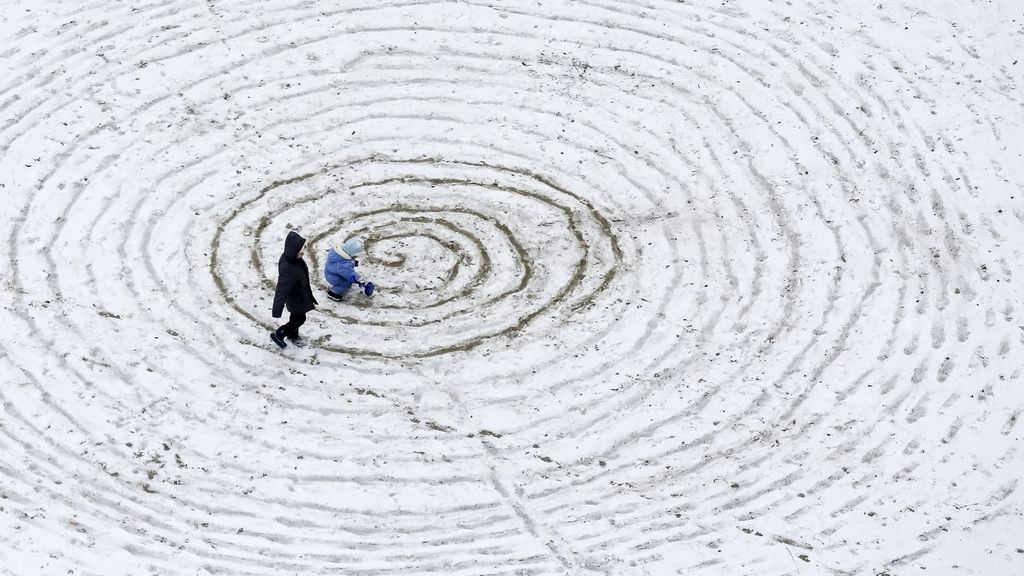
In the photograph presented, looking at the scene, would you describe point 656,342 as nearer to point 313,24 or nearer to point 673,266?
point 673,266

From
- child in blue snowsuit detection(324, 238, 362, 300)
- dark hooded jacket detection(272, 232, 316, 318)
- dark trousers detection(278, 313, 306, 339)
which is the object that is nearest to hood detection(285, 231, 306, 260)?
dark hooded jacket detection(272, 232, 316, 318)

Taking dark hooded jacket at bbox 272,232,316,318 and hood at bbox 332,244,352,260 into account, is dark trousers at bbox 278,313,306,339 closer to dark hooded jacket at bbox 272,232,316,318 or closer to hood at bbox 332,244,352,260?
dark hooded jacket at bbox 272,232,316,318

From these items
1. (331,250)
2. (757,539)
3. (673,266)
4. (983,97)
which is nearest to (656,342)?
(673,266)

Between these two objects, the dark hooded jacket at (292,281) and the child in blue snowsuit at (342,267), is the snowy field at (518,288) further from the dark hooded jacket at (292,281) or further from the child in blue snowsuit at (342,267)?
the dark hooded jacket at (292,281)

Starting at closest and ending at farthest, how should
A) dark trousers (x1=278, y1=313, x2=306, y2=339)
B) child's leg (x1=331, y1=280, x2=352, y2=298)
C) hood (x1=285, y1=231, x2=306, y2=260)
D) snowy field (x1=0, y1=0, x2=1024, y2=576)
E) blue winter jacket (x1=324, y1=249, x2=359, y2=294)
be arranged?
1. snowy field (x1=0, y1=0, x2=1024, y2=576)
2. hood (x1=285, y1=231, x2=306, y2=260)
3. dark trousers (x1=278, y1=313, x2=306, y2=339)
4. blue winter jacket (x1=324, y1=249, x2=359, y2=294)
5. child's leg (x1=331, y1=280, x2=352, y2=298)

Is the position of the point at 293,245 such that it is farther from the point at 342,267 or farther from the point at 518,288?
the point at 518,288

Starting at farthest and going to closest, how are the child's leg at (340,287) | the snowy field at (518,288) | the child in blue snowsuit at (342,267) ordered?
the child's leg at (340,287)
the child in blue snowsuit at (342,267)
the snowy field at (518,288)

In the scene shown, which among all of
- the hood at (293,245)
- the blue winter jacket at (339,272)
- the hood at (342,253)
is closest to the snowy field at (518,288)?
the blue winter jacket at (339,272)
